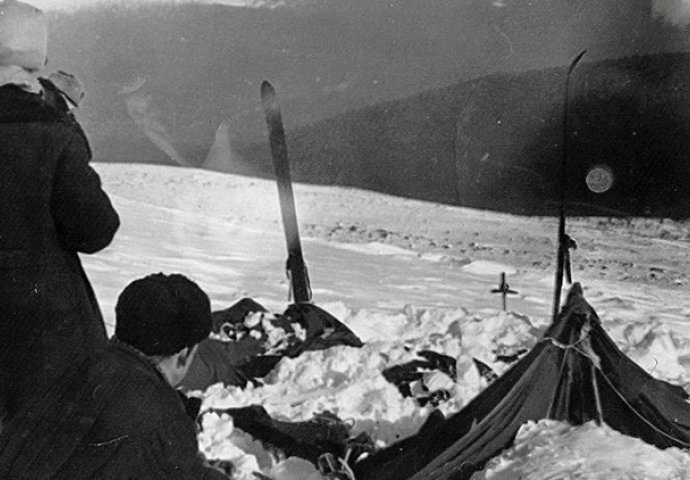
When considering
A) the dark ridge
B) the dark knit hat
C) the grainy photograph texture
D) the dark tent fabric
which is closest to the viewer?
the dark knit hat

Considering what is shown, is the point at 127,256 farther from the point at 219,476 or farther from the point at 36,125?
the point at 219,476

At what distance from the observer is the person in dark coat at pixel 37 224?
170cm

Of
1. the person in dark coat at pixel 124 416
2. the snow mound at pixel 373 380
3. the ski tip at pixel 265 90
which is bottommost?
the snow mound at pixel 373 380

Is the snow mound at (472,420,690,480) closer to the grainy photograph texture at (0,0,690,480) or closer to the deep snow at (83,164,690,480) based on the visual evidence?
the grainy photograph texture at (0,0,690,480)

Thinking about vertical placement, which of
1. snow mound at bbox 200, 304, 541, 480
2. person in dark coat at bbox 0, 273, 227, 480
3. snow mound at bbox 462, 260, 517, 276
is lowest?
snow mound at bbox 200, 304, 541, 480

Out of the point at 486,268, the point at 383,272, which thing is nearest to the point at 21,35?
the point at 383,272

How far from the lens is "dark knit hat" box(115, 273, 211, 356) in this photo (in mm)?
1317

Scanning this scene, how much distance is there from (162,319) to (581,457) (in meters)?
1.42

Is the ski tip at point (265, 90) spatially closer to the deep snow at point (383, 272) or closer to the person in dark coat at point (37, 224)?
the deep snow at point (383, 272)

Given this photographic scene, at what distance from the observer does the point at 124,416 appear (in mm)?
1225

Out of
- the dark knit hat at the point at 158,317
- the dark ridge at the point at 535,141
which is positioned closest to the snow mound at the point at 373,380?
the dark knit hat at the point at 158,317

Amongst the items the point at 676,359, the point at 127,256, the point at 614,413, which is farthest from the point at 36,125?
the point at 127,256

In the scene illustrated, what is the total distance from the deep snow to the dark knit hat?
1.70m

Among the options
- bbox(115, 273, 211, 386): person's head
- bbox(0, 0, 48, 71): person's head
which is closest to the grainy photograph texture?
bbox(0, 0, 48, 71): person's head
